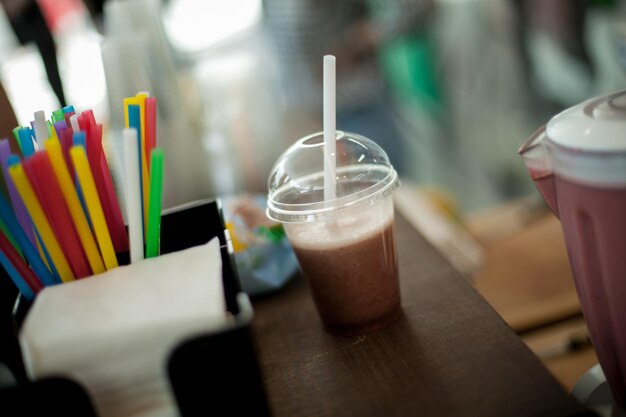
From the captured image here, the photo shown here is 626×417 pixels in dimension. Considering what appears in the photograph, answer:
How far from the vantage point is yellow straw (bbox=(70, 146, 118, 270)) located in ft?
1.51

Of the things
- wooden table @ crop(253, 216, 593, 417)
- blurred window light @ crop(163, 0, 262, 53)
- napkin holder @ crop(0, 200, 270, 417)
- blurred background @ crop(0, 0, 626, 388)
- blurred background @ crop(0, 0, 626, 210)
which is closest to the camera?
napkin holder @ crop(0, 200, 270, 417)

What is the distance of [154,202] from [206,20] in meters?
1.81

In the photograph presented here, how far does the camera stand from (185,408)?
0.39 meters

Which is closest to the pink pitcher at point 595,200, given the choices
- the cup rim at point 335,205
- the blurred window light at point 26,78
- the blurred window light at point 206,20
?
the cup rim at point 335,205

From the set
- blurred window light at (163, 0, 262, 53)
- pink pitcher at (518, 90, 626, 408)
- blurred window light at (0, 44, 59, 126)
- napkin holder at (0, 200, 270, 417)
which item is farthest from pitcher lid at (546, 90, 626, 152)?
blurred window light at (163, 0, 262, 53)

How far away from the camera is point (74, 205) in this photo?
1.62 feet

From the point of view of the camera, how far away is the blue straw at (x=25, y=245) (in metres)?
0.49

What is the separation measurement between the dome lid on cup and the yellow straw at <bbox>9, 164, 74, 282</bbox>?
0.19m

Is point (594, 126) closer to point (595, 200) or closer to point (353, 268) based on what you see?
point (595, 200)

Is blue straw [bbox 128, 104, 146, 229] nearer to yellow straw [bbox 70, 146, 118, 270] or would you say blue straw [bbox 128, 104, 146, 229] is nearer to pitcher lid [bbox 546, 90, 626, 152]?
yellow straw [bbox 70, 146, 118, 270]

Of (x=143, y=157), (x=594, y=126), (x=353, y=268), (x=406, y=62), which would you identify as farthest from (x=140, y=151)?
Answer: (x=406, y=62)

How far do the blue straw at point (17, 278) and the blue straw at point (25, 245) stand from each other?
13 millimetres

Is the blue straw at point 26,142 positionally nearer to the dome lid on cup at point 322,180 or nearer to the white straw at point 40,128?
the white straw at point 40,128

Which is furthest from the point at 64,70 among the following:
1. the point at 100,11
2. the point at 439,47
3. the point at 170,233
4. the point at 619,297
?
the point at 619,297
